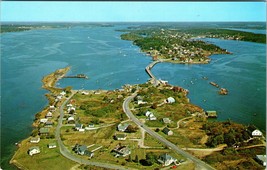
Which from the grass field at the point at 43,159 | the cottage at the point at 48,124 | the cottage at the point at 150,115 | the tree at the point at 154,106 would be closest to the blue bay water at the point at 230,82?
the tree at the point at 154,106

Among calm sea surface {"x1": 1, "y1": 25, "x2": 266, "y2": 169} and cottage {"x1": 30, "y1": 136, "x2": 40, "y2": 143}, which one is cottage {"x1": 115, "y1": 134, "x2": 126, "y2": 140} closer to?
cottage {"x1": 30, "y1": 136, "x2": 40, "y2": 143}

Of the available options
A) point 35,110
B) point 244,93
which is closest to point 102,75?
point 35,110

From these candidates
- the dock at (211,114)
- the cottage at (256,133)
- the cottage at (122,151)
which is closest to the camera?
the cottage at (122,151)

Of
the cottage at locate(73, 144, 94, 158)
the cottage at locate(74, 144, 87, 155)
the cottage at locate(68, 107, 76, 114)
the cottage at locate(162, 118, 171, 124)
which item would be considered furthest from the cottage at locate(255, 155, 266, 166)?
the cottage at locate(68, 107, 76, 114)

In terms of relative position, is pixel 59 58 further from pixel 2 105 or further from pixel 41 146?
Answer: pixel 41 146

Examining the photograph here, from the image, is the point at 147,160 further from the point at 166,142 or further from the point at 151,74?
the point at 151,74

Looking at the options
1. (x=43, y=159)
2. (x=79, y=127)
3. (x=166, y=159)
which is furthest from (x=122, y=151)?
(x=79, y=127)

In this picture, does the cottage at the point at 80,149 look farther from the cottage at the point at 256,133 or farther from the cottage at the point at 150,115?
the cottage at the point at 256,133
